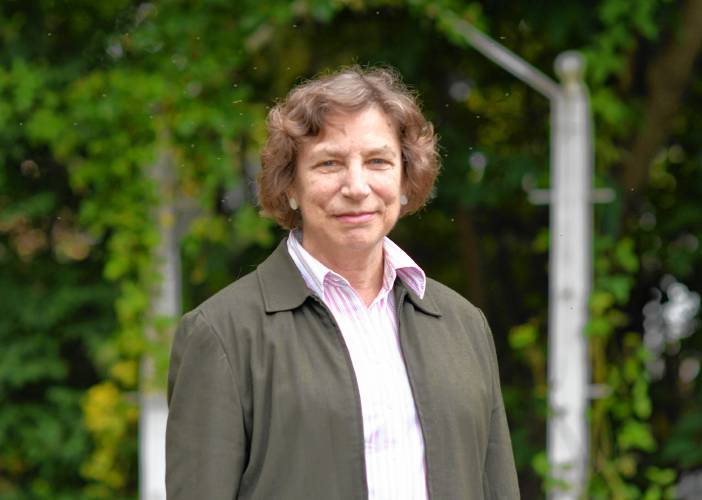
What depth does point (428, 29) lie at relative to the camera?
177 inches

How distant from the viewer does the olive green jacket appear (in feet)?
5.48

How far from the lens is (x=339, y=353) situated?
5.68ft

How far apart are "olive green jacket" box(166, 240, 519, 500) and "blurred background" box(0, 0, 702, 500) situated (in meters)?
2.39

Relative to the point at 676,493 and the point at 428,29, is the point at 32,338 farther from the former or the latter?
the point at 676,493

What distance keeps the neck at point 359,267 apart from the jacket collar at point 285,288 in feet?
0.12

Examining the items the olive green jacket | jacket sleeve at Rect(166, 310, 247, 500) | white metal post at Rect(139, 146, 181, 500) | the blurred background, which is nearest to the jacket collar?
the olive green jacket

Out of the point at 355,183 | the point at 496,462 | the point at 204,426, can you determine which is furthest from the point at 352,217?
the point at 496,462

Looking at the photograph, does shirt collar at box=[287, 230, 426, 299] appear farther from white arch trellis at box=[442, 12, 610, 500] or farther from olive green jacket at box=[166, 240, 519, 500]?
white arch trellis at box=[442, 12, 610, 500]

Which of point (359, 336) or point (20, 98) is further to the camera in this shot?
point (20, 98)

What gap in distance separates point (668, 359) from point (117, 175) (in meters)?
2.25

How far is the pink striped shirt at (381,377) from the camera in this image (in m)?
1.71

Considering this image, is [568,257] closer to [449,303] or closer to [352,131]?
[449,303]

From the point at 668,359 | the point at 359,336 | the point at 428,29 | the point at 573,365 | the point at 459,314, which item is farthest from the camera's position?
the point at 668,359

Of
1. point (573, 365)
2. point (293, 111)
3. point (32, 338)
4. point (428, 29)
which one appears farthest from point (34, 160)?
point (293, 111)
